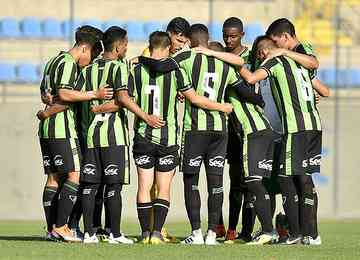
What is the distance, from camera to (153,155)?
10727mm

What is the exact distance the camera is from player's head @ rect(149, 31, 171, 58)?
10.6 metres

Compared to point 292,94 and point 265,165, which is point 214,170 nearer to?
point 265,165

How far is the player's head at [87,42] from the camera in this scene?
10977mm

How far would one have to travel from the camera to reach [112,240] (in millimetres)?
10703

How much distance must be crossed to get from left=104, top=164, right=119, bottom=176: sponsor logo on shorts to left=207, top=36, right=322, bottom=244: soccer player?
1.38 m

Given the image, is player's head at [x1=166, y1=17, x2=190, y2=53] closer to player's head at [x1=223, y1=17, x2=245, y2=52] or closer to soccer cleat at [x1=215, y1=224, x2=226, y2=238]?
player's head at [x1=223, y1=17, x2=245, y2=52]

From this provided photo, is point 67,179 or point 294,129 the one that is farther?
point 67,179

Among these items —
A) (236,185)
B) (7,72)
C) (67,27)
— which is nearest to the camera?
(236,185)

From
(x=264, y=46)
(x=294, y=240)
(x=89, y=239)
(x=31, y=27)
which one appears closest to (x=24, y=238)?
(x=89, y=239)

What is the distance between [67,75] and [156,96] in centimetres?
81

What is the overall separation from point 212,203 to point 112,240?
935mm

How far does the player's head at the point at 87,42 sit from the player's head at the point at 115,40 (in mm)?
269

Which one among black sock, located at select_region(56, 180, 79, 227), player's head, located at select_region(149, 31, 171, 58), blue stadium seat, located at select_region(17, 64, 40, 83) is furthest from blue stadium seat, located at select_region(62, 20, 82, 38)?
player's head, located at select_region(149, 31, 171, 58)

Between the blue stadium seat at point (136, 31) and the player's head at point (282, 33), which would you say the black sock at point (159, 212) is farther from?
the blue stadium seat at point (136, 31)
